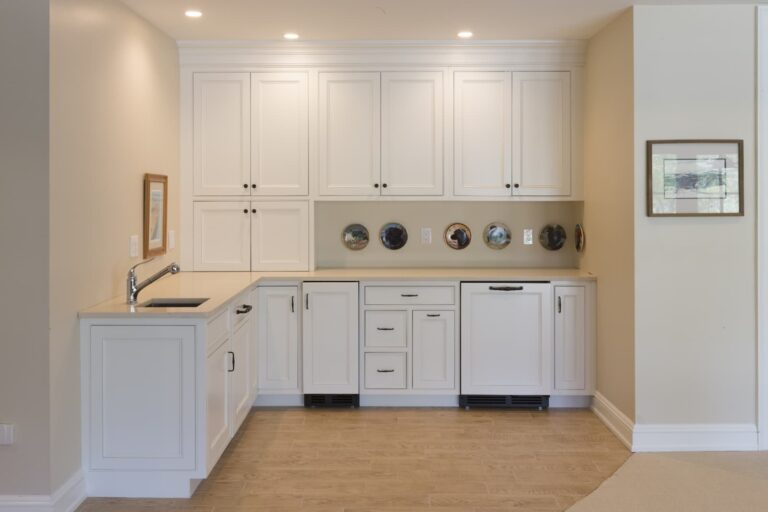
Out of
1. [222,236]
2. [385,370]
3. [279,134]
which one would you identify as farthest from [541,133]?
[222,236]

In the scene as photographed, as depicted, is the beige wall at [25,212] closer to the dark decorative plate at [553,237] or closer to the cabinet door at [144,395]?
the cabinet door at [144,395]

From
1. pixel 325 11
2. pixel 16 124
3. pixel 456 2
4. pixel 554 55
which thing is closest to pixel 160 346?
pixel 16 124

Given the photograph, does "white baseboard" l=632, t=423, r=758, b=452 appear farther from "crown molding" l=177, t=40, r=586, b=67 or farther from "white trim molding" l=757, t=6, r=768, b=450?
"crown molding" l=177, t=40, r=586, b=67

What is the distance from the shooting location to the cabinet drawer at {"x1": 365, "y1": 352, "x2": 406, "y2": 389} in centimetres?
455

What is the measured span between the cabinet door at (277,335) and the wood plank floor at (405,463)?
250 mm

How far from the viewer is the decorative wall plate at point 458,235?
16.7 feet

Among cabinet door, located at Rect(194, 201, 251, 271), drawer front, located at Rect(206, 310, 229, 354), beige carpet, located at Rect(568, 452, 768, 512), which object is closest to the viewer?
beige carpet, located at Rect(568, 452, 768, 512)

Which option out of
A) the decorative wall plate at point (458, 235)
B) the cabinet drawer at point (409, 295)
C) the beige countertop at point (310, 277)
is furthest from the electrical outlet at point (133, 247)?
the decorative wall plate at point (458, 235)

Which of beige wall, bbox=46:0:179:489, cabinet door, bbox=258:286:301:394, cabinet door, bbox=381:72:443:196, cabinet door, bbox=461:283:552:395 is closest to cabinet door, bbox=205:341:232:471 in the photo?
beige wall, bbox=46:0:179:489

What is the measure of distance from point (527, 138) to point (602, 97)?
59cm

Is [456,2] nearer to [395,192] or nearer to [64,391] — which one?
[395,192]

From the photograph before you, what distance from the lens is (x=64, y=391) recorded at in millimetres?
2969

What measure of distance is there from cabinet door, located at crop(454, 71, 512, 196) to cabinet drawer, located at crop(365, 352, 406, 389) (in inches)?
48.1

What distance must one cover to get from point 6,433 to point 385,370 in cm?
230
